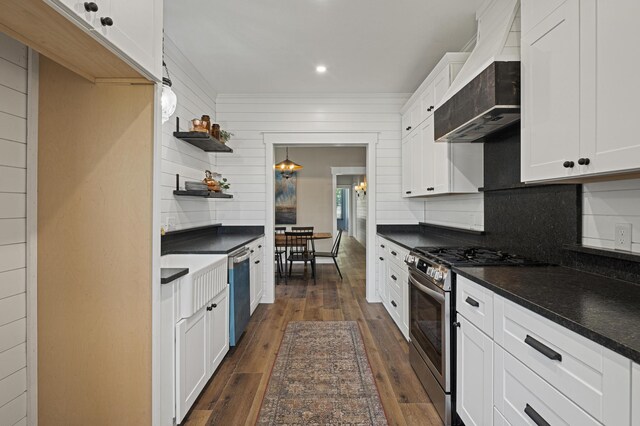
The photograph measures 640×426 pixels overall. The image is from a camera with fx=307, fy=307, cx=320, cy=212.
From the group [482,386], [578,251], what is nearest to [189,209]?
[482,386]

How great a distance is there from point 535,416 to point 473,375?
47 cm

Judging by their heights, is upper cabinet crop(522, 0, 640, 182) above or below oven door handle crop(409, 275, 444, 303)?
above

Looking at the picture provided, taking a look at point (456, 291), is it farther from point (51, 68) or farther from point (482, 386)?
point (51, 68)

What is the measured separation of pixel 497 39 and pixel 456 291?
1.60 meters

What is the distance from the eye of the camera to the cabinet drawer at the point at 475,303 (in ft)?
4.81

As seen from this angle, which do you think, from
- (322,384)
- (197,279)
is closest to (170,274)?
(197,279)

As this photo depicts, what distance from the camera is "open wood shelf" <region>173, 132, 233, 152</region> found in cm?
306

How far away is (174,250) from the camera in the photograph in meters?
2.62

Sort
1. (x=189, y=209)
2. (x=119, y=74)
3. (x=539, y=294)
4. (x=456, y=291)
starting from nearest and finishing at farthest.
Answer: (x=539, y=294) < (x=119, y=74) < (x=456, y=291) < (x=189, y=209)

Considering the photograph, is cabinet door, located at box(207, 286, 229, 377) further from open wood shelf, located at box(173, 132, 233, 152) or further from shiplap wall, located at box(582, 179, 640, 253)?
shiplap wall, located at box(582, 179, 640, 253)

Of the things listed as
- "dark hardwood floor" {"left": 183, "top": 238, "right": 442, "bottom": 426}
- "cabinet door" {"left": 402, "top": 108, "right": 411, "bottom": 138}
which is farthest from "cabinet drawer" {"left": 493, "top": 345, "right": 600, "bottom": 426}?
"cabinet door" {"left": 402, "top": 108, "right": 411, "bottom": 138}

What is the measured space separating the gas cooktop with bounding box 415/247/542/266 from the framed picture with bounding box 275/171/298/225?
5.14m

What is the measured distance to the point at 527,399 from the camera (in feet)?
3.90

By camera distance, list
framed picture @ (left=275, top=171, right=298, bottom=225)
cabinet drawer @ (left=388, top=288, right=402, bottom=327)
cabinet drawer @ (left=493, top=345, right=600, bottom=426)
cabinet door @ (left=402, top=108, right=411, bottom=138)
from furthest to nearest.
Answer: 1. framed picture @ (left=275, top=171, right=298, bottom=225)
2. cabinet door @ (left=402, top=108, right=411, bottom=138)
3. cabinet drawer @ (left=388, top=288, right=402, bottom=327)
4. cabinet drawer @ (left=493, top=345, right=600, bottom=426)
